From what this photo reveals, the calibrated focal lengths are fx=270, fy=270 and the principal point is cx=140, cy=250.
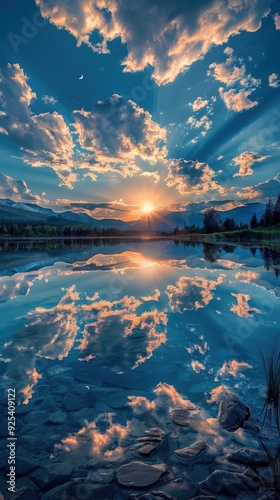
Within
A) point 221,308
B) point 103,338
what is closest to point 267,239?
point 221,308

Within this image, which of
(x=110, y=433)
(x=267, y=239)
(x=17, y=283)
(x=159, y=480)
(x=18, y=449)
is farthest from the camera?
(x=267, y=239)

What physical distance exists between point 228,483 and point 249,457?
A: 0.68 metres

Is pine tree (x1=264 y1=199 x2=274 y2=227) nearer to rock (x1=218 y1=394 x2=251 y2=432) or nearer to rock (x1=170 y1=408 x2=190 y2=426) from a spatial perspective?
rock (x1=218 y1=394 x2=251 y2=432)

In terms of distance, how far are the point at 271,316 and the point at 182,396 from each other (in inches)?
310

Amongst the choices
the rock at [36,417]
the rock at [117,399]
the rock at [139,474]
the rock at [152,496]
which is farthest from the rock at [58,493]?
the rock at [117,399]

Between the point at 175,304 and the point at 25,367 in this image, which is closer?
the point at 25,367

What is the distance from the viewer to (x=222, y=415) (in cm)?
581

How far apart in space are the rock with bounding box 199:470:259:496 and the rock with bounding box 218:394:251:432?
1.16m

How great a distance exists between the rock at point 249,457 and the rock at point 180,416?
3.66ft

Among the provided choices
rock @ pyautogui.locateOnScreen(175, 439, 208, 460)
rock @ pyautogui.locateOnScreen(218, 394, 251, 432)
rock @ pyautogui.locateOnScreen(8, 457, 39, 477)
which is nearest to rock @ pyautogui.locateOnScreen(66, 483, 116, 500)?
rock @ pyautogui.locateOnScreen(8, 457, 39, 477)

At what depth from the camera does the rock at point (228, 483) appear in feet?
13.5

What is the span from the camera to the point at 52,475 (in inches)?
174

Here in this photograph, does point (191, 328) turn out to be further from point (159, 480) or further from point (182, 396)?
point (159, 480)

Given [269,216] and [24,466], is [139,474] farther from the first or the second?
[269,216]
